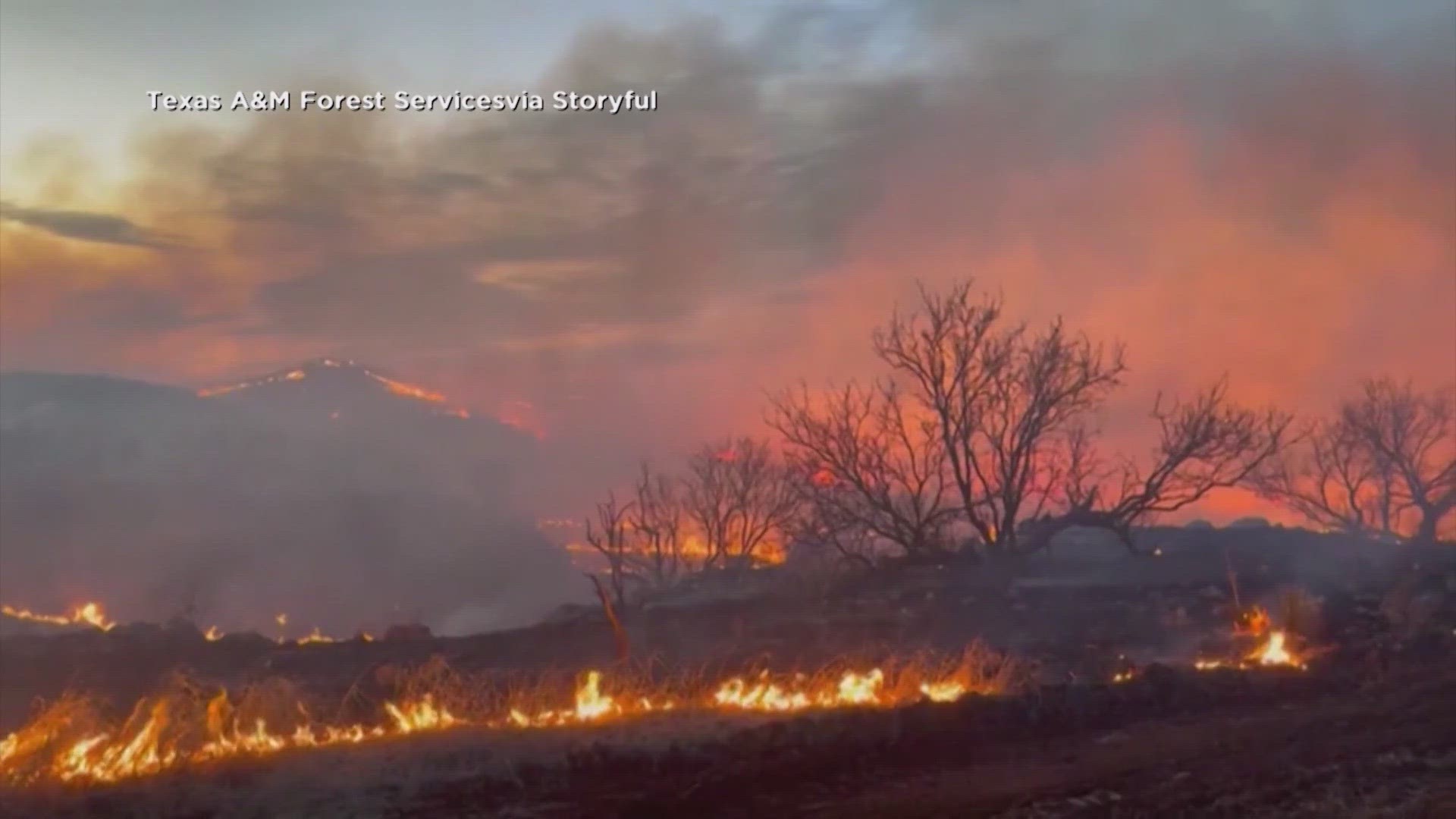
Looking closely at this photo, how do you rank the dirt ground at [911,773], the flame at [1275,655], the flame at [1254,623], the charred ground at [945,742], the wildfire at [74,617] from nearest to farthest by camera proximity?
1. the dirt ground at [911,773]
2. the charred ground at [945,742]
3. the flame at [1275,655]
4. the flame at [1254,623]
5. the wildfire at [74,617]

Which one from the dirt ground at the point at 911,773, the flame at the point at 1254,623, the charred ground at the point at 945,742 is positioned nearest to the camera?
the dirt ground at the point at 911,773

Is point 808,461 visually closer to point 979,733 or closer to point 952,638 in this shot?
point 952,638

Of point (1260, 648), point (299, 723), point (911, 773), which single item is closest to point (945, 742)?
point (911, 773)

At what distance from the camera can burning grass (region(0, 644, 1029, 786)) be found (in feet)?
38.8

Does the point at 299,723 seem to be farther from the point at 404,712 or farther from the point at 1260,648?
the point at 1260,648

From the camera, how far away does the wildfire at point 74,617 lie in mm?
50500

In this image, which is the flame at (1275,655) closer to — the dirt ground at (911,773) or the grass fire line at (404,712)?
the grass fire line at (404,712)

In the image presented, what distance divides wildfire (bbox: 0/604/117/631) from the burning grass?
38232 millimetres

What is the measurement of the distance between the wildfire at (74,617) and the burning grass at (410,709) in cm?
3823

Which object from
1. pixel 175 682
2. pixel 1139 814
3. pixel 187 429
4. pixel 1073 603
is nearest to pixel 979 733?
pixel 1139 814

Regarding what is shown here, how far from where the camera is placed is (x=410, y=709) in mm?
14430

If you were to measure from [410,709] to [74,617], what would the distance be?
171ft

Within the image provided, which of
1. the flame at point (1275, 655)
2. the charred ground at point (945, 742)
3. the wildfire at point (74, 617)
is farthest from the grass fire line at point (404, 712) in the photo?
the wildfire at point (74, 617)

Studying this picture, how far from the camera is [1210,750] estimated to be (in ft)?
43.7
